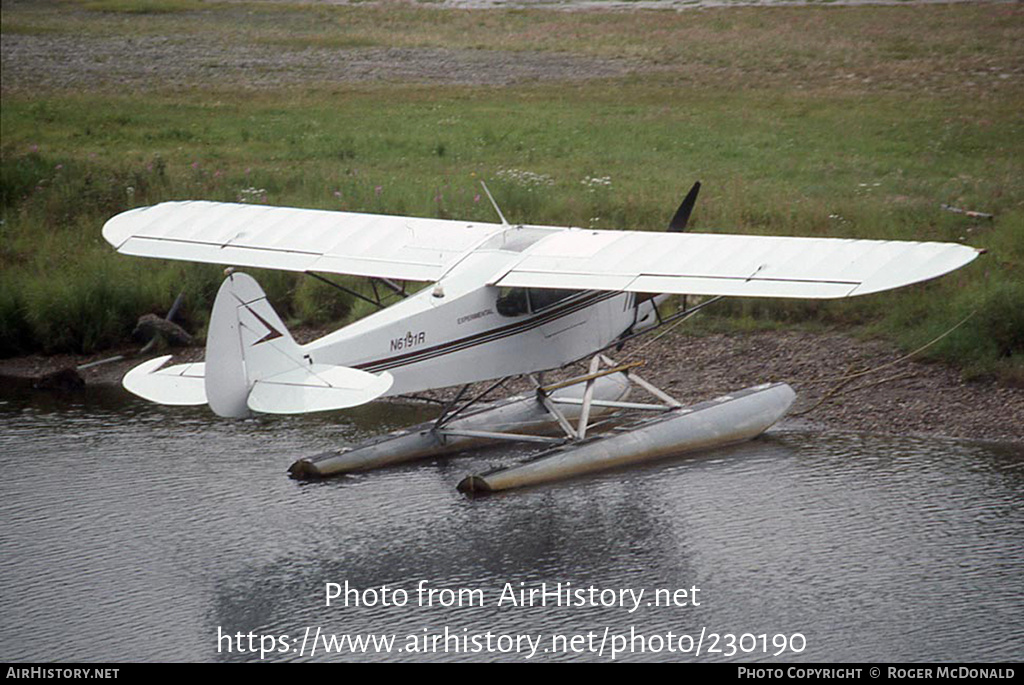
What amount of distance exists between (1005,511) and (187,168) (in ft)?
54.2

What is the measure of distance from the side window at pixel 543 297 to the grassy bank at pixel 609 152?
15.5 feet

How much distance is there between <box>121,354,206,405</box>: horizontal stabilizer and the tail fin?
1.06 ft

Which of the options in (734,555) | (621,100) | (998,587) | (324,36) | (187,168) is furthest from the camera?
(324,36)

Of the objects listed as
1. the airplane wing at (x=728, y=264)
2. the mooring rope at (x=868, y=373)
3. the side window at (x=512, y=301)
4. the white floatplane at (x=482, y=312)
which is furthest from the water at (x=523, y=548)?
the airplane wing at (x=728, y=264)

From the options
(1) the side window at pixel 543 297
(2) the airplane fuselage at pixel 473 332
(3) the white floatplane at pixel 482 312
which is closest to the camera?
(3) the white floatplane at pixel 482 312

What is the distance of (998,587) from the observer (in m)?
9.62

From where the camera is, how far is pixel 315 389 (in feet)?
34.0

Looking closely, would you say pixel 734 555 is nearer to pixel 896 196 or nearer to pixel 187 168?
pixel 896 196

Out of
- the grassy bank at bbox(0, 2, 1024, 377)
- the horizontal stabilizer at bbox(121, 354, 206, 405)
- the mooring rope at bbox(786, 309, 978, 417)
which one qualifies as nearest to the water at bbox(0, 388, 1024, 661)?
the mooring rope at bbox(786, 309, 978, 417)

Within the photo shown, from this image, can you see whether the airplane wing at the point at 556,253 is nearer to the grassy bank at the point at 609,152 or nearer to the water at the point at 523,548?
the water at the point at 523,548

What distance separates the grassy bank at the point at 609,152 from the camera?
17.3 meters

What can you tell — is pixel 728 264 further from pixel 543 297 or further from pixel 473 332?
pixel 473 332
